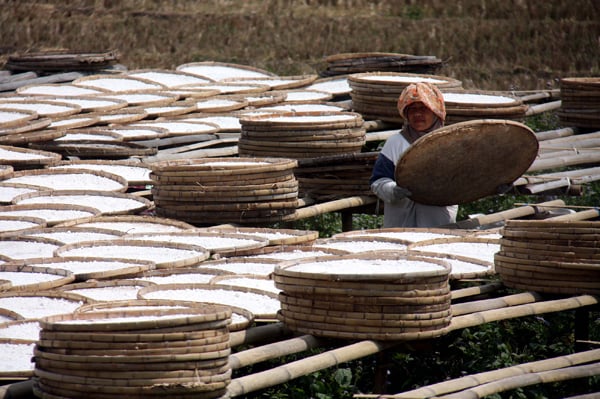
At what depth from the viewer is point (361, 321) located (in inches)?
118

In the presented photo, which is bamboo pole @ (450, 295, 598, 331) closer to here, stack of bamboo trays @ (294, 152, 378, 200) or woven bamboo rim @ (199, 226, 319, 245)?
woven bamboo rim @ (199, 226, 319, 245)

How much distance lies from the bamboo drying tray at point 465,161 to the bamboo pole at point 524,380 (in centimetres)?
163

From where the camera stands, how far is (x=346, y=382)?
363 centimetres

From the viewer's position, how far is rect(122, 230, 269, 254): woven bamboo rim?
401 cm

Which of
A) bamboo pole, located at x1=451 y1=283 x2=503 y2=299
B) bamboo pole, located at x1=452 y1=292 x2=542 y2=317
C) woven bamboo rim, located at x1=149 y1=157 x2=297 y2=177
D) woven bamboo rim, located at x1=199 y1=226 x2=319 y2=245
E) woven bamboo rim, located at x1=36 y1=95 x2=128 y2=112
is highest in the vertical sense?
woven bamboo rim, located at x1=149 y1=157 x2=297 y2=177

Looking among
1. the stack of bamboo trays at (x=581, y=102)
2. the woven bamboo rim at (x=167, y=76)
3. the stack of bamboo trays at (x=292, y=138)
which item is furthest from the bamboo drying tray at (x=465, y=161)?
the woven bamboo rim at (x=167, y=76)

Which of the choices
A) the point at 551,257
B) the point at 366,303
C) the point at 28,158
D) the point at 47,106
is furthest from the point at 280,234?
the point at 47,106

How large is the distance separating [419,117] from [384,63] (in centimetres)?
298

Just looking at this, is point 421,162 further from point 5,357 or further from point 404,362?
point 5,357

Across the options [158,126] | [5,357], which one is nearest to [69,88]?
[158,126]

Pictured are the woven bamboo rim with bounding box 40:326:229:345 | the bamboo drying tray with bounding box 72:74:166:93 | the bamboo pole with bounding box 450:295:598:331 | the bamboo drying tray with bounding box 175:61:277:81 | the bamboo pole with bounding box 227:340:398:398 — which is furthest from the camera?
the bamboo drying tray with bounding box 175:61:277:81

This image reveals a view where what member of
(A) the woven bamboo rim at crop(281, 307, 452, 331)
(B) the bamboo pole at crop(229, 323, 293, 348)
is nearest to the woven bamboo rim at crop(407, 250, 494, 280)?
(A) the woven bamboo rim at crop(281, 307, 452, 331)

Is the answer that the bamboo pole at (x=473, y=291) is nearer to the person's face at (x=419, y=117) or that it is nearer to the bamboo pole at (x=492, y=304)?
the bamboo pole at (x=492, y=304)

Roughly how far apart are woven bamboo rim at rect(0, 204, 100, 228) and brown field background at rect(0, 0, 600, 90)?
19.7 ft
